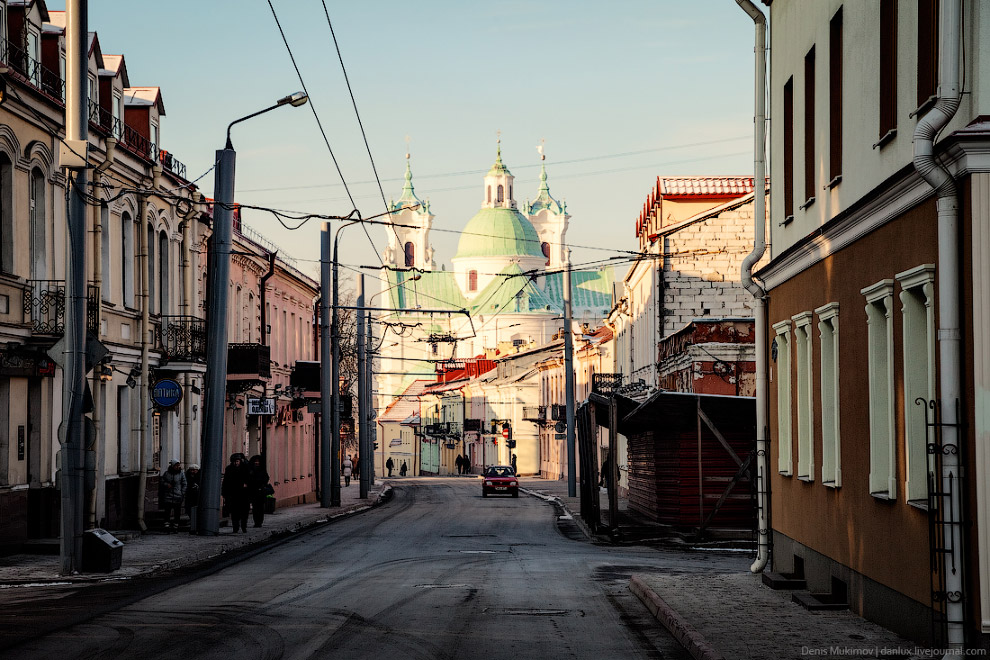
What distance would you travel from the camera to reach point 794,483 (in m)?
16.2

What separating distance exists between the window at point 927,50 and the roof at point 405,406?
5015 inches

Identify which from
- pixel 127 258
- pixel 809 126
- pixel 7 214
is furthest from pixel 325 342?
pixel 809 126

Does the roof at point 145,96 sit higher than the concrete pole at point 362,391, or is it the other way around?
the roof at point 145,96

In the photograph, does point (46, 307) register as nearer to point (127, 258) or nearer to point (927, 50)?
point (127, 258)

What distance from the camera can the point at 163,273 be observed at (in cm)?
3117

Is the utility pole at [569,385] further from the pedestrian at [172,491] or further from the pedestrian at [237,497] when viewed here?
the pedestrian at [172,491]

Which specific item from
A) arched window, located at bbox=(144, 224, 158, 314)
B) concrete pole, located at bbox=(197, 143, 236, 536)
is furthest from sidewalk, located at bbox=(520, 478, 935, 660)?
arched window, located at bbox=(144, 224, 158, 314)

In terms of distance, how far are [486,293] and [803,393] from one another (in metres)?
132

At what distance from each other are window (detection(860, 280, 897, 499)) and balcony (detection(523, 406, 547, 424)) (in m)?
66.6

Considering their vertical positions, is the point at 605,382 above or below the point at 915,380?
above

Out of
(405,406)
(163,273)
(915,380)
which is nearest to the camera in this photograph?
(915,380)

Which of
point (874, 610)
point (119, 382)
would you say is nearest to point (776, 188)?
point (874, 610)

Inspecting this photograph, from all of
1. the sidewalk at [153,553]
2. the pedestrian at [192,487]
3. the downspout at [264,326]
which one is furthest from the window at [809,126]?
the downspout at [264,326]

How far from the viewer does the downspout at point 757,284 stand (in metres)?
17.0
